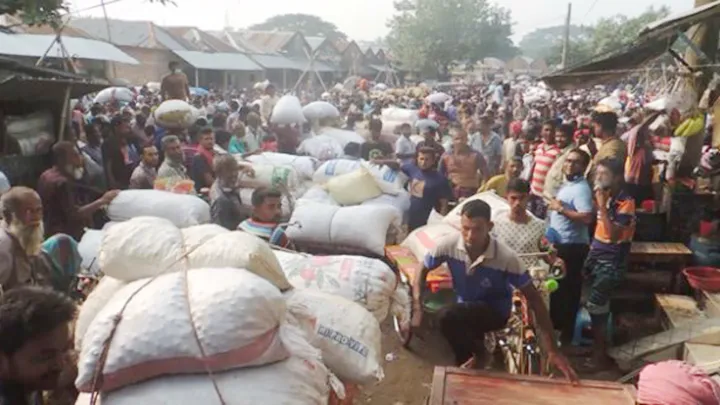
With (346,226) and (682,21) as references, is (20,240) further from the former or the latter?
(682,21)

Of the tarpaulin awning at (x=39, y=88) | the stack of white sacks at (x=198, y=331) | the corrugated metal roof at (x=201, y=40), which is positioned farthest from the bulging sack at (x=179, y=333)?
the corrugated metal roof at (x=201, y=40)

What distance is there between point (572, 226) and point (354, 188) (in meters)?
2.35

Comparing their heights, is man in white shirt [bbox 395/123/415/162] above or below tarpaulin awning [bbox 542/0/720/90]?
below

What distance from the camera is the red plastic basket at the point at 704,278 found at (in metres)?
4.93

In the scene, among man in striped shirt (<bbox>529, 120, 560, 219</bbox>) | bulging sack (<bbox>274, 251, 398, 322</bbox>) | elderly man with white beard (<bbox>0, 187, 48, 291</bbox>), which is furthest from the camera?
man in striped shirt (<bbox>529, 120, 560, 219</bbox>)

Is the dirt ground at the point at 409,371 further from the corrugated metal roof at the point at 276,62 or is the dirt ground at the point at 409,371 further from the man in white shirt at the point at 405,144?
the corrugated metal roof at the point at 276,62

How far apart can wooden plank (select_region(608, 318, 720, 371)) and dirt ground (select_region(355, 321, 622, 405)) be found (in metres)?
0.14

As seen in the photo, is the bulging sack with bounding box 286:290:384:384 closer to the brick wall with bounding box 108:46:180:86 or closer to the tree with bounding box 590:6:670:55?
the brick wall with bounding box 108:46:180:86

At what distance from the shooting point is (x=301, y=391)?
2.21 m

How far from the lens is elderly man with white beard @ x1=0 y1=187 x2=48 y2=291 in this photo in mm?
3014

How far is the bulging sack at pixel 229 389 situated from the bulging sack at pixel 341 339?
528 mm

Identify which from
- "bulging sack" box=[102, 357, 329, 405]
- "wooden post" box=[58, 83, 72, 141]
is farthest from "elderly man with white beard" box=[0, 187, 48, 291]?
"wooden post" box=[58, 83, 72, 141]

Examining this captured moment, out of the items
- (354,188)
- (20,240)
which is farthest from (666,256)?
(20,240)

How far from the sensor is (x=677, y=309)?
493 centimetres
